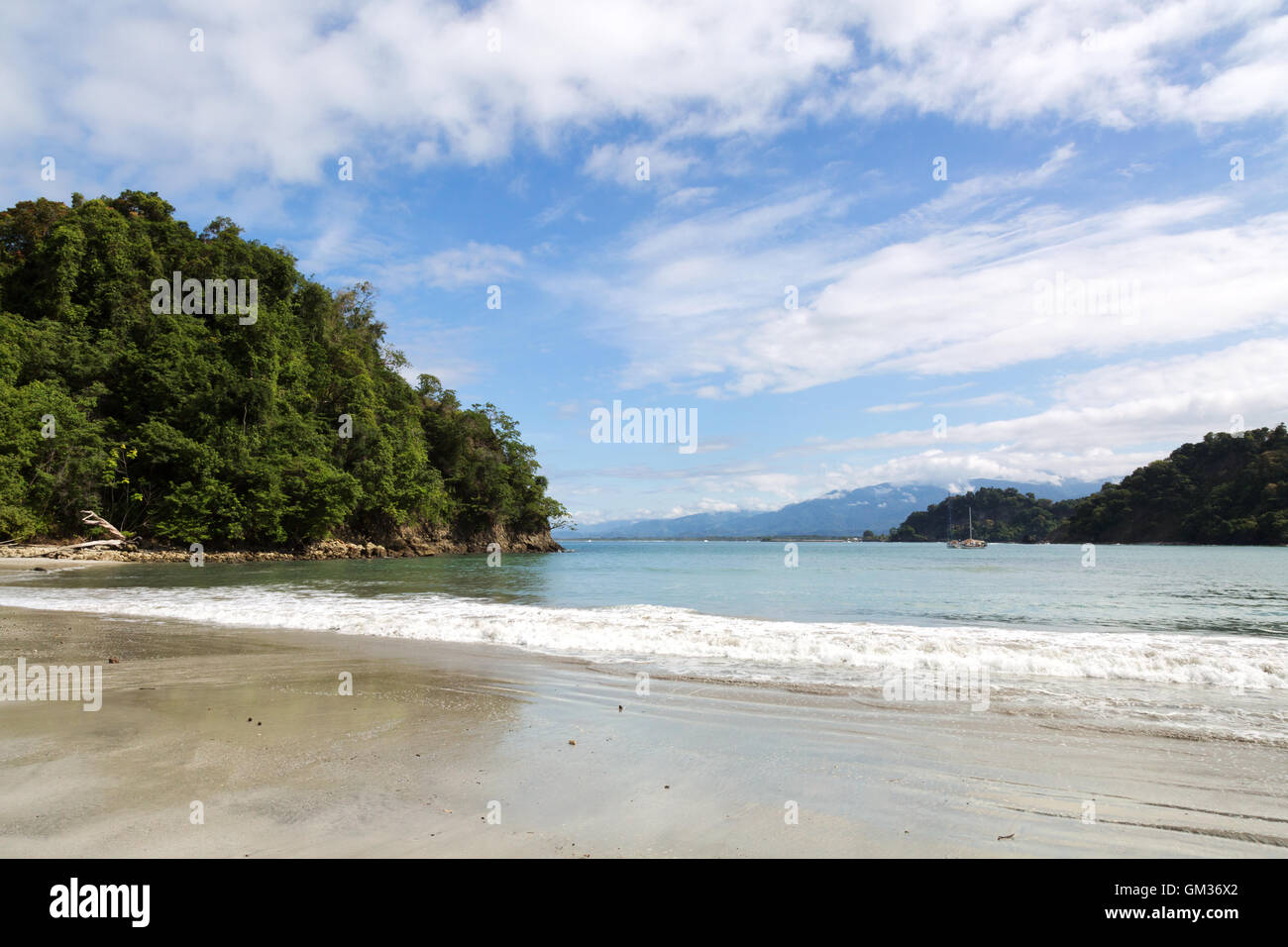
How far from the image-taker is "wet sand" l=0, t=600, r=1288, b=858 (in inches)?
130

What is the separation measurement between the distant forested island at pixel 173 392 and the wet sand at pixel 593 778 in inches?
1445

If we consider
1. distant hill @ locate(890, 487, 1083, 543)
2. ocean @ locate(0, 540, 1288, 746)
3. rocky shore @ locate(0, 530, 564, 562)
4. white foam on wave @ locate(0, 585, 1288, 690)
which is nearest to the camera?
ocean @ locate(0, 540, 1288, 746)

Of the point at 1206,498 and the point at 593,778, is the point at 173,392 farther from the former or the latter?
the point at 1206,498

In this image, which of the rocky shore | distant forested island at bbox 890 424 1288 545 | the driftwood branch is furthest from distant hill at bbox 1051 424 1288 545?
the driftwood branch

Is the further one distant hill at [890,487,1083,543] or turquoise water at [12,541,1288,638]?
distant hill at [890,487,1083,543]

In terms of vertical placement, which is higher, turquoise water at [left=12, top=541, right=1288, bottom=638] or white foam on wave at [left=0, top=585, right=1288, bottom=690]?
white foam on wave at [left=0, top=585, right=1288, bottom=690]

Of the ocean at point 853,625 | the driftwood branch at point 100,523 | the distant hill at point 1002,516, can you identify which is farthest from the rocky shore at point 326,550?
the distant hill at point 1002,516

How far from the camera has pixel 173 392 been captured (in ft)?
124

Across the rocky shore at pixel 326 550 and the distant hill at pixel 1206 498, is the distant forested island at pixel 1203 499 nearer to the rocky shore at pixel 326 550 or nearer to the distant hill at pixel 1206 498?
the distant hill at pixel 1206 498

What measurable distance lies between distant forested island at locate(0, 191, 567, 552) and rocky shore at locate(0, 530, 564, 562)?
3.12ft

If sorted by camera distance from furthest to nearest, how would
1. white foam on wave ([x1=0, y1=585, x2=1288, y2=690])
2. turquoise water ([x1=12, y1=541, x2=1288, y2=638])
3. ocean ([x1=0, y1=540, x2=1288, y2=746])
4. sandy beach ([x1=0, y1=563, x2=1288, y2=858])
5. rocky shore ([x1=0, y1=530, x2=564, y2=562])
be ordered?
rocky shore ([x1=0, y1=530, x2=564, y2=562]) → turquoise water ([x1=12, y1=541, x2=1288, y2=638]) → white foam on wave ([x1=0, y1=585, x2=1288, y2=690]) → ocean ([x1=0, y1=540, x2=1288, y2=746]) → sandy beach ([x1=0, y1=563, x2=1288, y2=858])

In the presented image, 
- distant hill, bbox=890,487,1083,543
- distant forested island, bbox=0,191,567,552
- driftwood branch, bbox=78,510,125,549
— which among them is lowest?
distant hill, bbox=890,487,1083,543

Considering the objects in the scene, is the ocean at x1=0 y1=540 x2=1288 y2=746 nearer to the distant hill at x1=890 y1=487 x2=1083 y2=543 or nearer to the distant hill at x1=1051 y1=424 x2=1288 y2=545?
the distant hill at x1=1051 y1=424 x2=1288 y2=545

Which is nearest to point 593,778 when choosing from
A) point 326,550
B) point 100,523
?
point 100,523
